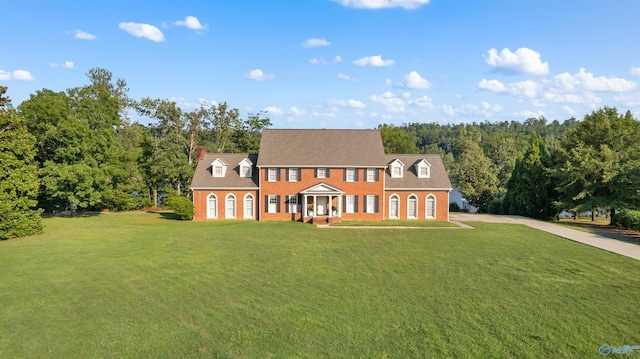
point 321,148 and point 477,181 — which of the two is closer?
point 321,148

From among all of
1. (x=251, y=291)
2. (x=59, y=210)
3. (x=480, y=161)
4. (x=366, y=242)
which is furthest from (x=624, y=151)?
(x=59, y=210)

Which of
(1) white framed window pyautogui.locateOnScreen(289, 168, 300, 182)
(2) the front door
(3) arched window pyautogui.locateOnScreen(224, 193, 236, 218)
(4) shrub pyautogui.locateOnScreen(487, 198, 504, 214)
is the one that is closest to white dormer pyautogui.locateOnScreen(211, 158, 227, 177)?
(3) arched window pyautogui.locateOnScreen(224, 193, 236, 218)

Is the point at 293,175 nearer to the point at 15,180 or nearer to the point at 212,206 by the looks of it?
the point at 212,206

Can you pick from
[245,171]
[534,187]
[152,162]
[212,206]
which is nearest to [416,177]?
[534,187]

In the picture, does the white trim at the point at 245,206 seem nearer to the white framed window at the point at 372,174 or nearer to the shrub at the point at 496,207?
the white framed window at the point at 372,174

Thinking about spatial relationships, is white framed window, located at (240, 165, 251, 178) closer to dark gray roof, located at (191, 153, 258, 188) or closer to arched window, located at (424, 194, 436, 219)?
dark gray roof, located at (191, 153, 258, 188)

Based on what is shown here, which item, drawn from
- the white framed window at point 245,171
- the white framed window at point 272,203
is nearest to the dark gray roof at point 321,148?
the white framed window at point 245,171

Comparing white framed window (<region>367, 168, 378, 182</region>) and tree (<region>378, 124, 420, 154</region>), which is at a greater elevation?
tree (<region>378, 124, 420, 154</region>)

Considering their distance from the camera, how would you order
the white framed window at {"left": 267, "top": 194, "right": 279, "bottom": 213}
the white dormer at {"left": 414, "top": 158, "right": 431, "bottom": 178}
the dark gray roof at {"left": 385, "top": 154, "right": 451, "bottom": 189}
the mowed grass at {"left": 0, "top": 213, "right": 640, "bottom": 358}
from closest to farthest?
1. the mowed grass at {"left": 0, "top": 213, "right": 640, "bottom": 358}
2. the white framed window at {"left": 267, "top": 194, "right": 279, "bottom": 213}
3. the dark gray roof at {"left": 385, "top": 154, "right": 451, "bottom": 189}
4. the white dormer at {"left": 414, "top": 158, "right": 431, "bottom": 178}
